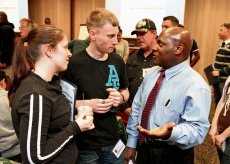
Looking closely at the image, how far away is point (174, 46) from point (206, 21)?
16.7 ft

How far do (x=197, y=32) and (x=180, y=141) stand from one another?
5.34m

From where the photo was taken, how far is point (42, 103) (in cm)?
112

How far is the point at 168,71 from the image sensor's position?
5.11ft

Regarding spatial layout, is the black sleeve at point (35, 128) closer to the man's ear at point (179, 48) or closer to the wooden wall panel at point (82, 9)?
the man's ear at point (179, 48)

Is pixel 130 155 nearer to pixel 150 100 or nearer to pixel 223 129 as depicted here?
pixel 150 100

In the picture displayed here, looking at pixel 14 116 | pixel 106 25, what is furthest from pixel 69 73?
pixel 14 116

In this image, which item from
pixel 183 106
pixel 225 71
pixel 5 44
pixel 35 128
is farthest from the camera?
pixel 5 44

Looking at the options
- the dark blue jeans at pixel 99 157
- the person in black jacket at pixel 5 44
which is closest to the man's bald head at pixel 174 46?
the dark blue jeans at pixel 99 157

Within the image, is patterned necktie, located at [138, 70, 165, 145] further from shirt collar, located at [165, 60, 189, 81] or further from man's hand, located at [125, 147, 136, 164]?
man's hand, located at [125, 147, 136, 164]

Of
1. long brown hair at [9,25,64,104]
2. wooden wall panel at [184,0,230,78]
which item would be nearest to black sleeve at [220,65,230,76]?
wooden wall panel at [184,0,230,78]

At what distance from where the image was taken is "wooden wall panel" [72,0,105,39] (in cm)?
745

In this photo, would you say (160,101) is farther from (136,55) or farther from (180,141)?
(136,55)

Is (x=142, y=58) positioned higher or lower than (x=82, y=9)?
lower

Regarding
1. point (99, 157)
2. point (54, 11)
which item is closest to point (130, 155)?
point (99, 157)
